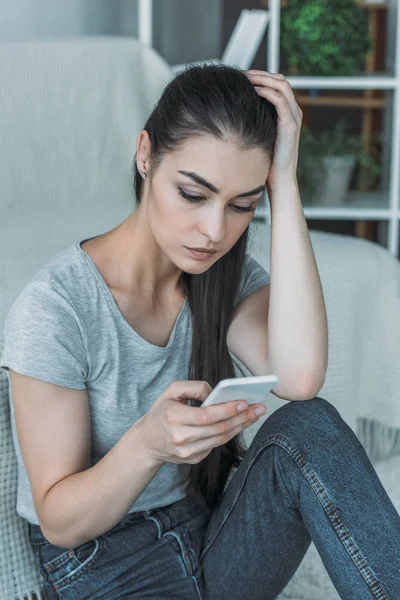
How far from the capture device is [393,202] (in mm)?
2770

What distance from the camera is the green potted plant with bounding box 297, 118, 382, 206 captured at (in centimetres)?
283

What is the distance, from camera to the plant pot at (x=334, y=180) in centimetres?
283

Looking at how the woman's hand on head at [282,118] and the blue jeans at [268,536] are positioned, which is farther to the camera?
the woman's hand on head at [282,118]

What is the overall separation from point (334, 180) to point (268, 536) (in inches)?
75.8

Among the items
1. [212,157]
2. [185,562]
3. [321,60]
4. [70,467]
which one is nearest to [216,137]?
[212,157]

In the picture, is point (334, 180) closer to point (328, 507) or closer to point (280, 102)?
point (280, 102)

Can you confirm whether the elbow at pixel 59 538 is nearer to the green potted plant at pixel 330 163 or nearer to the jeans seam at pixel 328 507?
the jeans seam at pixel 328 507

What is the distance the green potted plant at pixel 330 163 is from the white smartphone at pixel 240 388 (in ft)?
6.69

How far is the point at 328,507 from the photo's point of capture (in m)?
0.99

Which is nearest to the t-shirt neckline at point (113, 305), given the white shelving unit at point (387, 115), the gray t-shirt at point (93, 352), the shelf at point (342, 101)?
the gray t-shirt at point (93, 352)

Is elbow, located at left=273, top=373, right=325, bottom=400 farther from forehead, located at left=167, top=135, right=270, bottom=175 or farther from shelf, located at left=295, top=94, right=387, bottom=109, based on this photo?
shelf, located at left=295, top=94, right=387, bottom=109

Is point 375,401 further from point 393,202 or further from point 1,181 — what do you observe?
point 393,202

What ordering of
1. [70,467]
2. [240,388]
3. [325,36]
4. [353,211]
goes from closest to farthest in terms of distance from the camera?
[240,388]
[70,467]
[325,36]
[353,211]

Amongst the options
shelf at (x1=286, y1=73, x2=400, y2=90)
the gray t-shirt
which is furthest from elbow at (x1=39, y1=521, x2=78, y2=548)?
shelf at (x1=286, y1=73, x2=400, y2=90)
